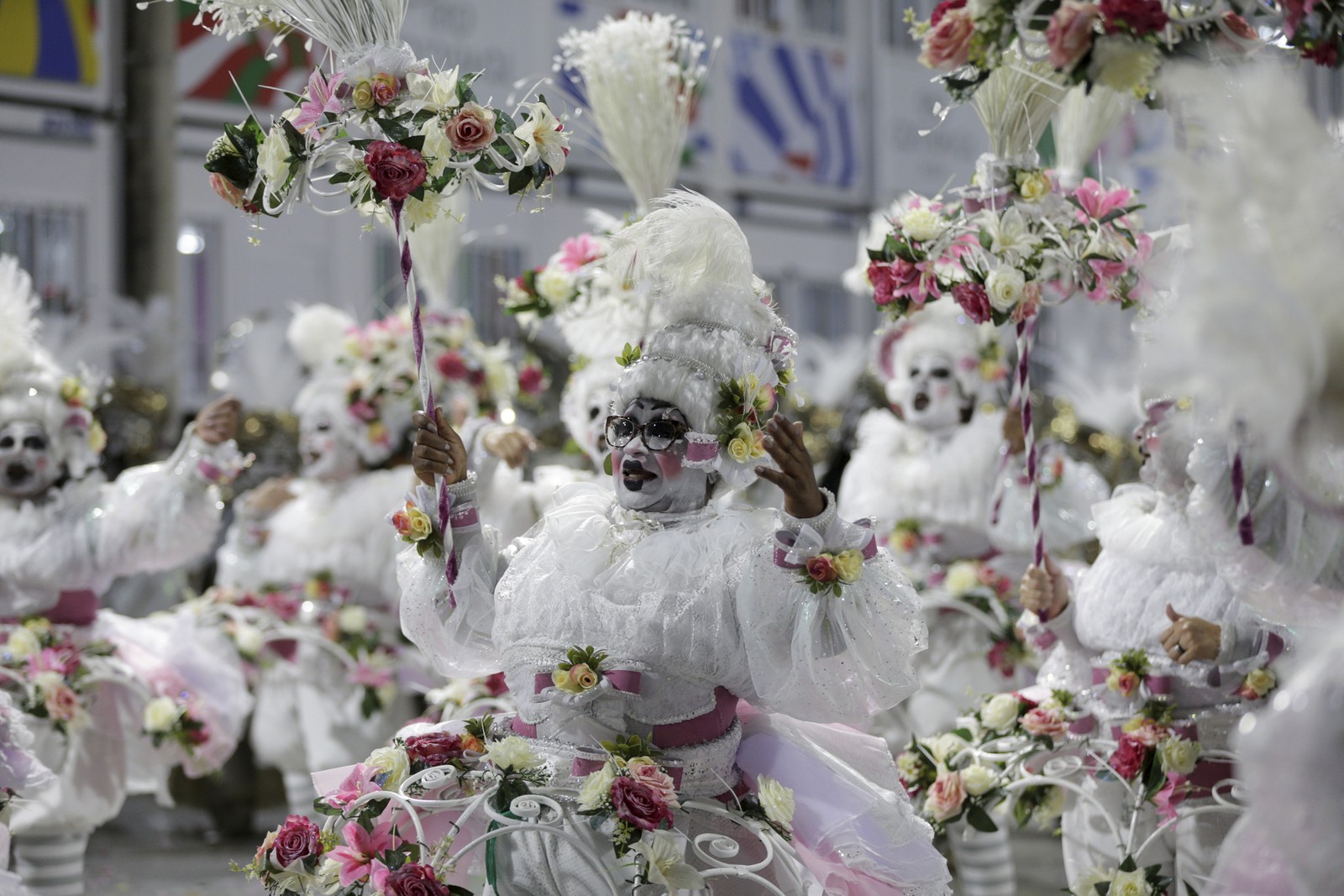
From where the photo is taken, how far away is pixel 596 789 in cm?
294

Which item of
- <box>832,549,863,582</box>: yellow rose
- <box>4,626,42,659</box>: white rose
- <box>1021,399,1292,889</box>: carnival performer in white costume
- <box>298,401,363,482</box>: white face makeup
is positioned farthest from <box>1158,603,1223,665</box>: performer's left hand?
<box>298,401,363,482</box>: white face makeup

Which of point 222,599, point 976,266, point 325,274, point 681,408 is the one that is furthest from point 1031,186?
point 325,274

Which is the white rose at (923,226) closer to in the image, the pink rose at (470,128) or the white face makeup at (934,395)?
the pink rose at (470,128)

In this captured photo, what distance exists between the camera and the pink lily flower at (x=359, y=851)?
9.57ft

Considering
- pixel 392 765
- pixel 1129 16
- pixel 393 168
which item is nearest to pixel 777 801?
pixel 392 765

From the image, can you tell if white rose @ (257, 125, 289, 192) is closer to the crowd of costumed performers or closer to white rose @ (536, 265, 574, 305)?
the crowd of costumed performers

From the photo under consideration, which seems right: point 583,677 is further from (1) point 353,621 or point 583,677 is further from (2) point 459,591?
(1) point 353,621

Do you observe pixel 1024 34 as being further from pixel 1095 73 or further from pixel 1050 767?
pixel 1050 767

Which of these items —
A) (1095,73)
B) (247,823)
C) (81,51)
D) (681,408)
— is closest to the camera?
(1095,73)

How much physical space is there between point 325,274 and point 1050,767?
6602mm

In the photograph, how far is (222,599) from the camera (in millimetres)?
6109

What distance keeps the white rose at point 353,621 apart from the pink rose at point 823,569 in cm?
342

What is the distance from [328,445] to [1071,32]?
427 cm

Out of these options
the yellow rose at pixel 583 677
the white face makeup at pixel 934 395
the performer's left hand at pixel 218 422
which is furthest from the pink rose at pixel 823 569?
Answer: the white face makeup at pixel 934 395
